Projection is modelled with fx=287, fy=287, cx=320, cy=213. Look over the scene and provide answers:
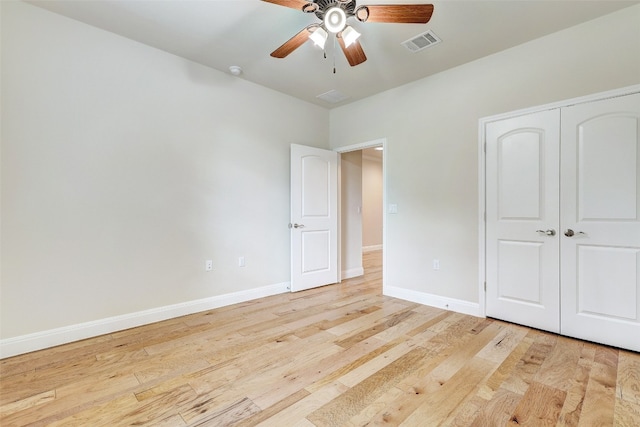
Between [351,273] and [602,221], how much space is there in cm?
318

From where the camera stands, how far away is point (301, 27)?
8.21ft

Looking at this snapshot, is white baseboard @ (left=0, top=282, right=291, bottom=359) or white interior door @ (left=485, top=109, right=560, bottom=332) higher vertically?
white interior door @ (left=485, top=109, right=560, bottom=332)

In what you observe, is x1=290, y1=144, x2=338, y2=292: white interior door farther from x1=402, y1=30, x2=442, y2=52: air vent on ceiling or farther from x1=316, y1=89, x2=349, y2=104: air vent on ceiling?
x1=402, y1=30, x2=442, y2=52: air vent on ceiling

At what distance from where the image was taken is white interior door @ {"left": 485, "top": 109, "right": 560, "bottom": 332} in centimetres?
260

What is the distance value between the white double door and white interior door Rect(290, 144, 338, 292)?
81.6 inches

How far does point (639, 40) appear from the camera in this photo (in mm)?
2217

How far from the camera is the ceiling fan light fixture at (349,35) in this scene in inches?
79.9

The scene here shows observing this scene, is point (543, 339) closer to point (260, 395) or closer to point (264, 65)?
point (260, 395)

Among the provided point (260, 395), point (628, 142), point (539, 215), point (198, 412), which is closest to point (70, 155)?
point (198, 412)

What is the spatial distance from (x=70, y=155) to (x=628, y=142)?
4.53 m

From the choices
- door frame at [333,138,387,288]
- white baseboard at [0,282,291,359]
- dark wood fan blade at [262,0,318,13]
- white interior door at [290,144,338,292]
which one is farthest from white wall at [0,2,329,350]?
dark wood fan blade at [262,0,318,13]

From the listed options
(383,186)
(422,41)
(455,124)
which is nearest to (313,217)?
(383,186)

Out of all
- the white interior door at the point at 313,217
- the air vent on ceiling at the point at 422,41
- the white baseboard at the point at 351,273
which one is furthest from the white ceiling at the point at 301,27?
the white baseboard at the point at 351,273

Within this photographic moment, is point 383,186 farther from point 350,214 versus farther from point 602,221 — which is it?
point 602,221
